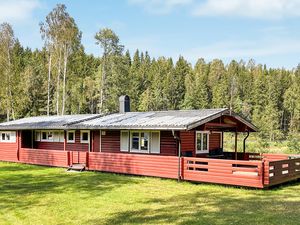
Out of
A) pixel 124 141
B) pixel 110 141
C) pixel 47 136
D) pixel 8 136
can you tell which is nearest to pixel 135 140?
pixel 124 141

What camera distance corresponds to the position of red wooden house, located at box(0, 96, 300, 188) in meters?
13.5

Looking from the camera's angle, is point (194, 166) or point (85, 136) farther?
point (85, 136)

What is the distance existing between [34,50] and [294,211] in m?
77.1

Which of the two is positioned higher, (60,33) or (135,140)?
(60,33)

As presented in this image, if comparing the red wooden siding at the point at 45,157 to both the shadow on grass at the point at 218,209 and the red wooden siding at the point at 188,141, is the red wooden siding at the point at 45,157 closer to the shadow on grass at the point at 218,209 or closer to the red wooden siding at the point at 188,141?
the red wooden siding at the point at 188,141

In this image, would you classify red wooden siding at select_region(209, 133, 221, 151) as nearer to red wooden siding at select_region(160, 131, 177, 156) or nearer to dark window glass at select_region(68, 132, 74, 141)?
red wooden siding at select_region(160, 131, 177, 156)

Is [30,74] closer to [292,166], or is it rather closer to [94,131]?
[94,131]

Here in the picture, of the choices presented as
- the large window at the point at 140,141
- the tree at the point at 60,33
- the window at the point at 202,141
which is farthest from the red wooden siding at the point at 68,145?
the tree at the point at 60,33

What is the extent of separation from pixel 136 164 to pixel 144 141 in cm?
199

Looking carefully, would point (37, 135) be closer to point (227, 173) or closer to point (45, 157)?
point (45, 157)

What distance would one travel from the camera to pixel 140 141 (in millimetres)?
17891

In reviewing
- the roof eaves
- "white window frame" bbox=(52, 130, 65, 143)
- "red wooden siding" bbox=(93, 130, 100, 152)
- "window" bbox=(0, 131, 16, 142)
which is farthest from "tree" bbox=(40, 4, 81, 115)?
the roof eaves

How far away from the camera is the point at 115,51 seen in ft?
144

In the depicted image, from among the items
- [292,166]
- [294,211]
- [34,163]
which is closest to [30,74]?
[34,163]
